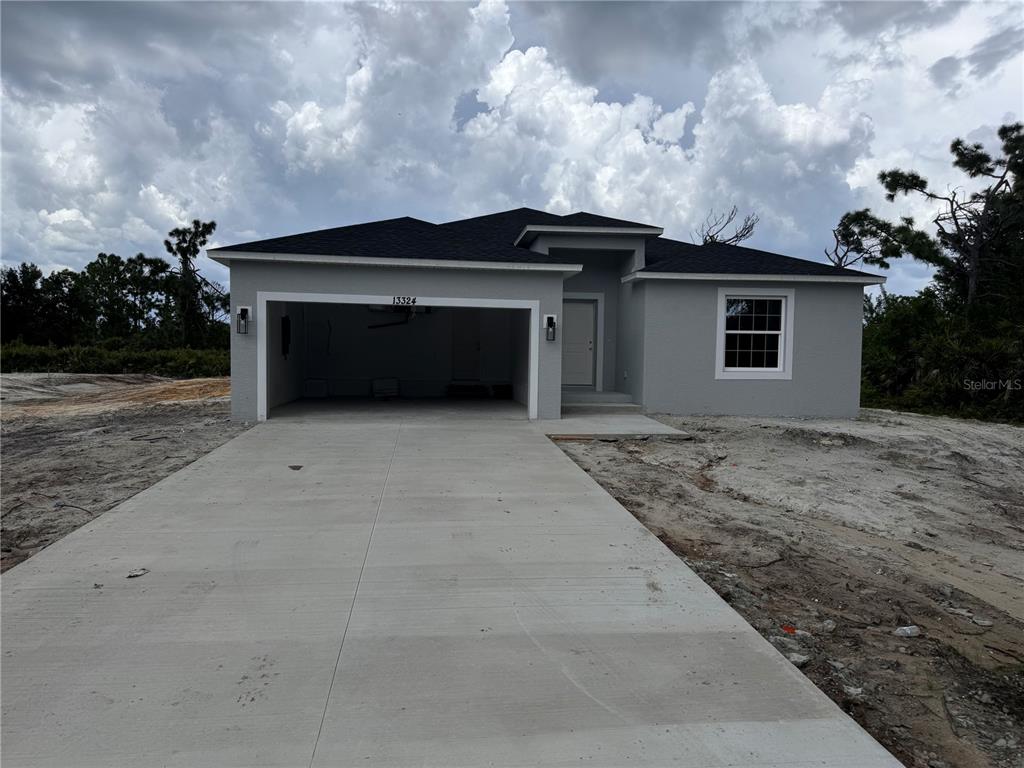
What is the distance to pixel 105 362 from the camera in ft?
87.6

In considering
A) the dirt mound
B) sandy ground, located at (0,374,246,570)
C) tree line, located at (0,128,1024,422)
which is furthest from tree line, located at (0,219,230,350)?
sandy ground, located at (0,374,246,570)

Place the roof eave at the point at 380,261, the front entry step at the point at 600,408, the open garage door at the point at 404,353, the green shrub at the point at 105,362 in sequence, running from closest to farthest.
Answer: the roof eave at the point at 380,261, the front entry step at the point at 600,408, the open garage door at the point at 404,353, the green shrub at the point at 105,362

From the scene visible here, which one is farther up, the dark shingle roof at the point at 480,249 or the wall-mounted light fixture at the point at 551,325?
the dark shingle roof at the point at 480,249

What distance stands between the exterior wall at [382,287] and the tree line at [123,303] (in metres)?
24.5

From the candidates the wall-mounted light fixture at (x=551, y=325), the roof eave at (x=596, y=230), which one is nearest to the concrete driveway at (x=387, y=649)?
the wall-mounted light fixture at (x=551, y=325)

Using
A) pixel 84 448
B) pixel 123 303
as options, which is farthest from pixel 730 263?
pixel 123 303

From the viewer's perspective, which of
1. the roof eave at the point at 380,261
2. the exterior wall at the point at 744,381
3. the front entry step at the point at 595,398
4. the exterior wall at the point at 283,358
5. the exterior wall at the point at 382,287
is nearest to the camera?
the roof eave at the point at 380,261

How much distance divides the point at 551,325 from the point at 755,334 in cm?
447

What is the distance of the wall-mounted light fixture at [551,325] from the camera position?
12.1m

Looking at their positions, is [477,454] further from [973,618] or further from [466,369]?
[466,369]

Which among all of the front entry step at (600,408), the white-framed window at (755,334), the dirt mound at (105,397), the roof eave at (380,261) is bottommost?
the dirt mound at (105,397)

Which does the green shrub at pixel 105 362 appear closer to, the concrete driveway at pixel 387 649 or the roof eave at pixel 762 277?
the roof eave at pixel 762 277

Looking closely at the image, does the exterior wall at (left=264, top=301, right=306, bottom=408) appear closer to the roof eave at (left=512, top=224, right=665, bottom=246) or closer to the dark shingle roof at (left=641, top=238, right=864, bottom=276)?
the roof eave at (left=512, top=224, right=665, bottom=246)

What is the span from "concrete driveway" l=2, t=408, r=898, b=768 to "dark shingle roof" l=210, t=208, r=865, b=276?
261 inches
